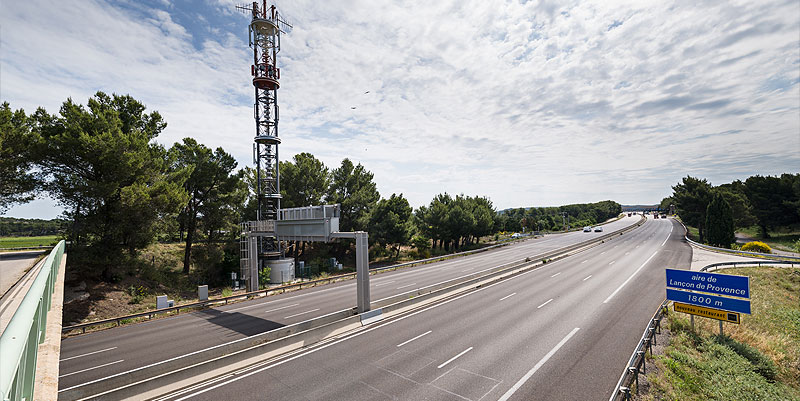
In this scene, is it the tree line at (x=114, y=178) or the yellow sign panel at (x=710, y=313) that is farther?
the tree line at (x=114, y=178)

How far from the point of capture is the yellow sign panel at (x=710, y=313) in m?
14.8

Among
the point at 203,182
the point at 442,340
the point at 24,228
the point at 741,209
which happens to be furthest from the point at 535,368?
the point at 24,228

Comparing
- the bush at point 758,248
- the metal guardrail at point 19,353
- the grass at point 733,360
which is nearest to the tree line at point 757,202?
the bush at point 758,248

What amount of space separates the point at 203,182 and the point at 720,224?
72.6 metres

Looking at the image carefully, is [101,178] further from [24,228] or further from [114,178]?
[24,228]

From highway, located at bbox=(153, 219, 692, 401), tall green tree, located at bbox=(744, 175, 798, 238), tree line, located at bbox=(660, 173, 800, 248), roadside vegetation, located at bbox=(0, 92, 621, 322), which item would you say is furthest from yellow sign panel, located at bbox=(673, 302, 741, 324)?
tall green tree, located at bbox=(744, 175, 798, 238)

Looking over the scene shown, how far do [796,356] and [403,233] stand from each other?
128ft

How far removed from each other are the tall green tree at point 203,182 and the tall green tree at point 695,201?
7974 cm

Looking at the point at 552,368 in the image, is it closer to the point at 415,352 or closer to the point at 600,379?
the point at 600,379

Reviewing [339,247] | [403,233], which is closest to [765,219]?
[403,233]

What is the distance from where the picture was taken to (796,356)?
50.3ft

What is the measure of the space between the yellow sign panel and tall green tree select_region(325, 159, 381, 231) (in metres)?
36.7

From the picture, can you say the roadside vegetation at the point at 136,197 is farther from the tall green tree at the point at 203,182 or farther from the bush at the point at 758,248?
the bush at the point at 758,248

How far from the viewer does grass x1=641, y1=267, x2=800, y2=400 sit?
1085cm
